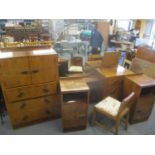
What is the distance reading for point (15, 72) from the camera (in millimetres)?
1816

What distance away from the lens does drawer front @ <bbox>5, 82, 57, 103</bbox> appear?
6.31 ft

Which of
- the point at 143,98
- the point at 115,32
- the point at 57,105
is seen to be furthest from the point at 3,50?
the point at 115,32

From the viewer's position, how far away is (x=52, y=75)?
2043 mm

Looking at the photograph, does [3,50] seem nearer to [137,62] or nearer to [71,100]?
[71,100]

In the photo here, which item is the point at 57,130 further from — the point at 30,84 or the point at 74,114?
the point at 30,84

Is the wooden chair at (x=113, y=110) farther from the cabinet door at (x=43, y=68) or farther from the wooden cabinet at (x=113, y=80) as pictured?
the cabinet door at (x=43, y=68)

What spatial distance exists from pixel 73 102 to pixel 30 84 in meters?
0.63

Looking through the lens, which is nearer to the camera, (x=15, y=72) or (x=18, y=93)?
(x=15, y=72)

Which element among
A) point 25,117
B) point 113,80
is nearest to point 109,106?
point 113,80

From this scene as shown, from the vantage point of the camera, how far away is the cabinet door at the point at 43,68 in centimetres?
186

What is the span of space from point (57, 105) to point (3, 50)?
110cm

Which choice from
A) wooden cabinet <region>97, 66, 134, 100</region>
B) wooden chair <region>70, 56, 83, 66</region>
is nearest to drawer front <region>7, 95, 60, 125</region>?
wooden cabinet <region>97, 66, 134, 100</region>

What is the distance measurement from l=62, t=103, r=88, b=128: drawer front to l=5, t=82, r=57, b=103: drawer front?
36 cm

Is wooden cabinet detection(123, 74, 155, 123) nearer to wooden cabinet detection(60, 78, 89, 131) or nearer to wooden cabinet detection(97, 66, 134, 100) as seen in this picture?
wooden cabinet detection(97, 66, 134, 100)
